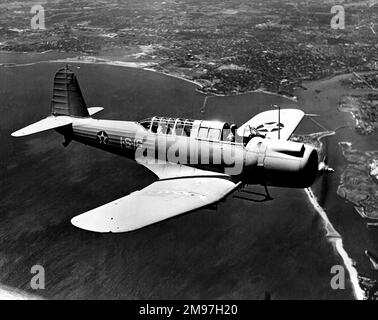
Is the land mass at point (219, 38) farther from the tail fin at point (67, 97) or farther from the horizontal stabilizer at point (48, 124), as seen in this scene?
the horizontal stabilizer at point (48, 124)

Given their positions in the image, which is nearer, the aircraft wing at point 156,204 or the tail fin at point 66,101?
the aircraft wing at point 156,204

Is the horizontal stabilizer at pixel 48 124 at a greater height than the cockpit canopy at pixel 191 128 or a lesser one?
lesser

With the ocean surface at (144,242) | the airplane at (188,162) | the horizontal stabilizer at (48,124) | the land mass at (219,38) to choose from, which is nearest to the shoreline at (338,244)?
the ocean surface at (144,242)

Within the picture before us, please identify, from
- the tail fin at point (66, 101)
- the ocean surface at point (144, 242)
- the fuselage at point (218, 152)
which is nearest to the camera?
the fuselage at point (218, 152)

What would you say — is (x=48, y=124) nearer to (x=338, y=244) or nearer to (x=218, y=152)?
(x=218, y=152)

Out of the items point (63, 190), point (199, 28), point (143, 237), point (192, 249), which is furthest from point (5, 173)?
point (199, 28)
